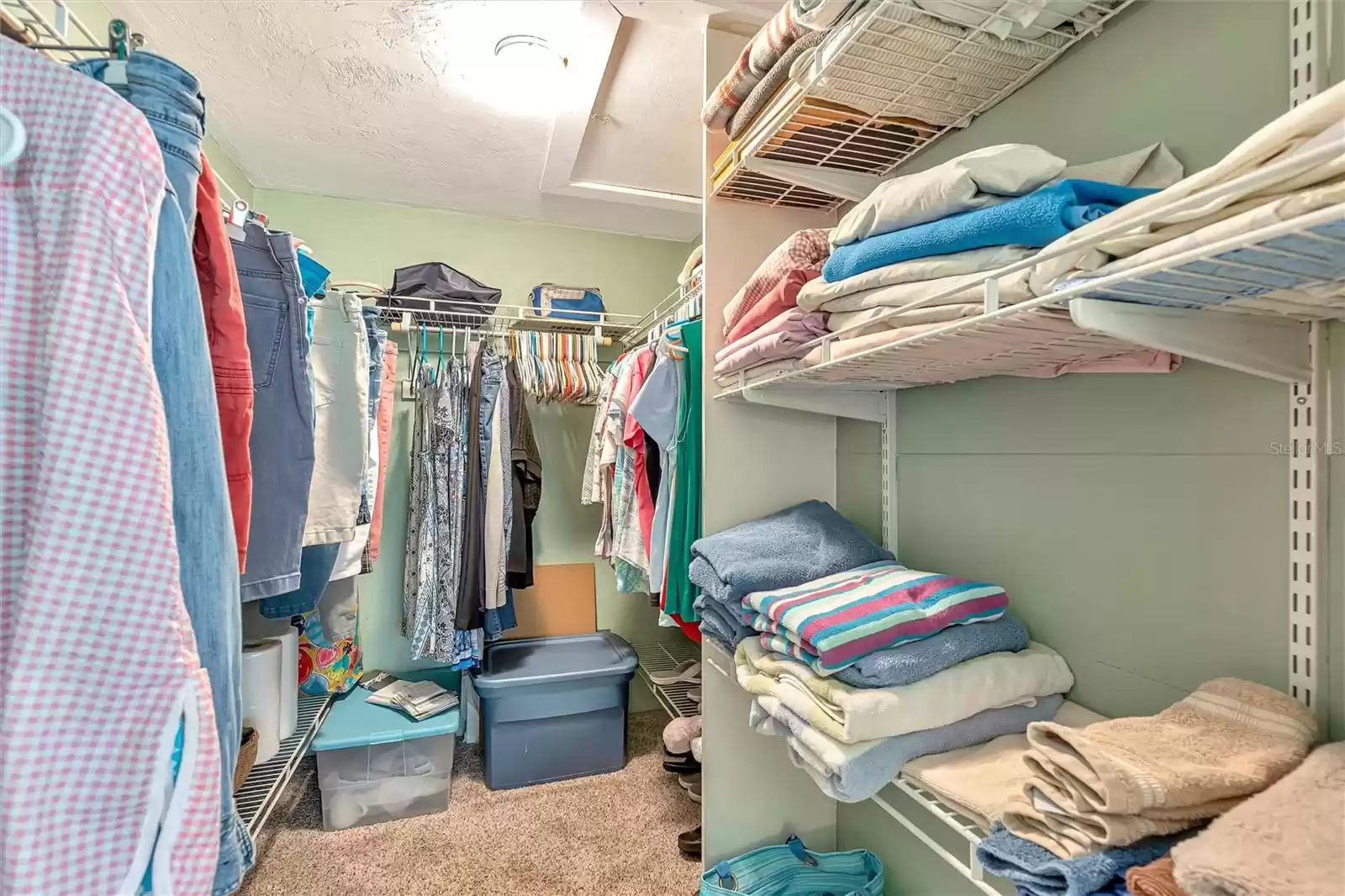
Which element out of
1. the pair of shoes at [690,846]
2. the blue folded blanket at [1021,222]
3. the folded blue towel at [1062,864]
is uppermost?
the blue folded blanket at [1021,222]

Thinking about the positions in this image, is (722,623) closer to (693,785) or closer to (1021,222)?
(1021,222)

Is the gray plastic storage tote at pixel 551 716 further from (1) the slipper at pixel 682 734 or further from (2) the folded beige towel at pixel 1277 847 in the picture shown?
(2) the folded beige towel at pixel 1277 847

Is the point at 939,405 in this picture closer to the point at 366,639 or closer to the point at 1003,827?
the point at 1003,827

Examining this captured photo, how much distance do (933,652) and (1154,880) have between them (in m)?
0.39

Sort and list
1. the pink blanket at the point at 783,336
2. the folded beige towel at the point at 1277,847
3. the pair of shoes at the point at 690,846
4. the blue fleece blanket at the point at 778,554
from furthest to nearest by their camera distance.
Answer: the pair of shoes at the point at 690,846 → the blue fleece blanket at the point at 778,554 → the pink blanket at the point at 783,336 → the folded beige towel at the point at 1277,847

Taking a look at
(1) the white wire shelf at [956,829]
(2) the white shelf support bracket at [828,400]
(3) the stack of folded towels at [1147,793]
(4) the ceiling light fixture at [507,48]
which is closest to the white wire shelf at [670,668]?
(2) the white shelf support bracket at [828,400]

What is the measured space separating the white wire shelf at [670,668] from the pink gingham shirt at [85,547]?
1710mm

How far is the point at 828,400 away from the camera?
4.38 ft

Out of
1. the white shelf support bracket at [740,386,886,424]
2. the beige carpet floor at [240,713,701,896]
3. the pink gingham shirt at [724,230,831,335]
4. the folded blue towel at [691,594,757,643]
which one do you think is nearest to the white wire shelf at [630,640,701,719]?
the beige carpet floor at [240,713,701,896]

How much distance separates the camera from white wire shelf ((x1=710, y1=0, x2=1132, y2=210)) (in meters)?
0.87

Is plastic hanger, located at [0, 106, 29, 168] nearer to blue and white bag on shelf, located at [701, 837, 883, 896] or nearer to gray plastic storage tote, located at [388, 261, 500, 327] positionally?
A: blue and white bag on shelf, located at [701, 837, 883, 896]

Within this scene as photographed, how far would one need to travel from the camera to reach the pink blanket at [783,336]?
1.07m

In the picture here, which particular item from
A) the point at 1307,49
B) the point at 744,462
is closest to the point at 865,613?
the point at 744,462

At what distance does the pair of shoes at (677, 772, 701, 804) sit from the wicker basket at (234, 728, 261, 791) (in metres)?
1.20
